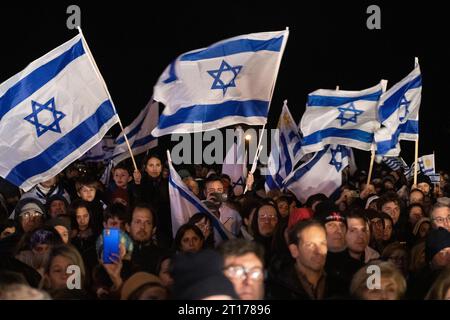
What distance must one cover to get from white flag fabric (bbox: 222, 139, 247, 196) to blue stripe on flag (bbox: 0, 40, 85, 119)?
4.50m

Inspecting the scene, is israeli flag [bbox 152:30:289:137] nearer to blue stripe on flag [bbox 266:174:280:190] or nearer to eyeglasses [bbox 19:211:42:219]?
eyeglasses [bbox 19:211:42:219]

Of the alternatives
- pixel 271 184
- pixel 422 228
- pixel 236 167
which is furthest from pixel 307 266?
pixel 236 167

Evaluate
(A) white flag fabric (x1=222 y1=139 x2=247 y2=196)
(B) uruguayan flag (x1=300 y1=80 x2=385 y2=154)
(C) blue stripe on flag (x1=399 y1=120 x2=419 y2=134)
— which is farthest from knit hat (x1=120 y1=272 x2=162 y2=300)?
(A) white flag fabric (x1=222 y1=139 x2=247 y2=196)

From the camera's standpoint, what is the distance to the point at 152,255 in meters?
5.86

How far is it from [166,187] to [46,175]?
1817 mm

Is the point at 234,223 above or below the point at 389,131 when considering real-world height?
below

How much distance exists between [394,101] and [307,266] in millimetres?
6044

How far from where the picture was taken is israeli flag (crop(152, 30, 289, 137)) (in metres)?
8.29

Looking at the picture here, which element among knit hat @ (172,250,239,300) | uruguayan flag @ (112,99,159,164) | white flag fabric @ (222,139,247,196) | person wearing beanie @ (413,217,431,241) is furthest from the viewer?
white flag fabric @ (222,139,247,196)

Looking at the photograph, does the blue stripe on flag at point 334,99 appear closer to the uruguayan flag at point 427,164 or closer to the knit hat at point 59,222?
the knit hat at point 59,222

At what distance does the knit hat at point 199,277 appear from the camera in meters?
3.06

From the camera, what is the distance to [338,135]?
393 inches
